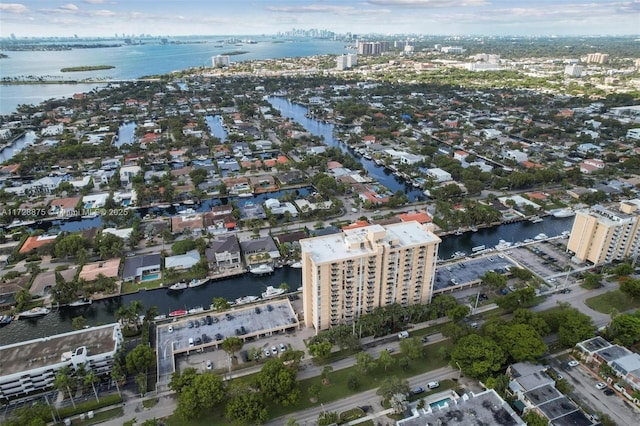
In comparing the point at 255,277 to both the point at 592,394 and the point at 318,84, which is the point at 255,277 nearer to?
the point at 592,394

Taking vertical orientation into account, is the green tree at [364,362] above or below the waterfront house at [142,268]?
above

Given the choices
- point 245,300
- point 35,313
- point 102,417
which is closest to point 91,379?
point 102,417

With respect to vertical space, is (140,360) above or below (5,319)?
above

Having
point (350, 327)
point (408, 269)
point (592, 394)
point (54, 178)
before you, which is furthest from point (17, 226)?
point (592, 394)

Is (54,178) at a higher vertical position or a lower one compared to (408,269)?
lower

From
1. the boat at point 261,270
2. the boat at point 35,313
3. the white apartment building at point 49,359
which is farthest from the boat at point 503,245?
the boat at point 35,313

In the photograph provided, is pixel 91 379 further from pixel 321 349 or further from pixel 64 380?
pixel 321 349

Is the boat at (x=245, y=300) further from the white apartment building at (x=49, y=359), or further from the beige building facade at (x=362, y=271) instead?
the white apartment building at (x=49, y=359)
